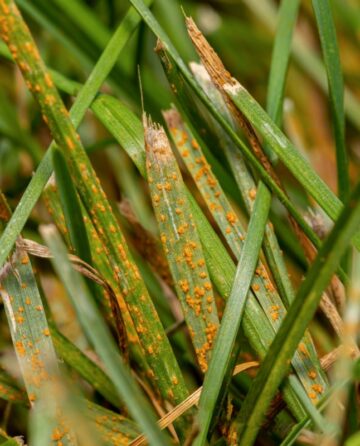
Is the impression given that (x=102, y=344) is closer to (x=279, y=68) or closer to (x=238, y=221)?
(x=238, y=221)

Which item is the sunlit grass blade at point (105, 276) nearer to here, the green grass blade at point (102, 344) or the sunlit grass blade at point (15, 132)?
the green grass blade at point (102, 344)

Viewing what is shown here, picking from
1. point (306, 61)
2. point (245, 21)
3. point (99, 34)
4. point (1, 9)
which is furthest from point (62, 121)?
point (245, 21)

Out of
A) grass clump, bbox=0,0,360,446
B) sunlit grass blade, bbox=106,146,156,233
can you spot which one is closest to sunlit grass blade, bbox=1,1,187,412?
grass clump, bbox=0,0,360,446

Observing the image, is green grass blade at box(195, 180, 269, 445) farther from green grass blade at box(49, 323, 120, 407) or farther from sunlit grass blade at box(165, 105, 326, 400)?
green grass blade at box(49, 323, 120, 407)

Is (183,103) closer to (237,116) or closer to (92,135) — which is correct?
(237,116)

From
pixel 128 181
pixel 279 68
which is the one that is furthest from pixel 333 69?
pixel 128 181

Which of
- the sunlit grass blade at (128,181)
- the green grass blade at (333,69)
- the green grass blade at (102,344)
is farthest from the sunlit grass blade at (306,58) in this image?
the green grass blade at (102,344)
